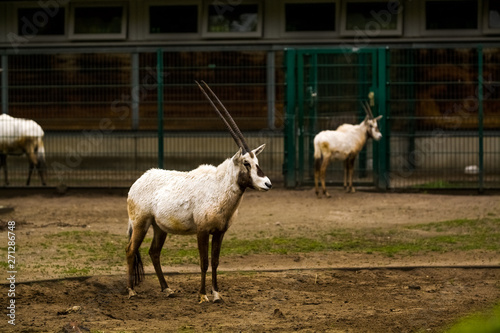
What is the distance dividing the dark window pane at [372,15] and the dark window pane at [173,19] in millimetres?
3225

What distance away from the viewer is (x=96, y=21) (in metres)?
17.0

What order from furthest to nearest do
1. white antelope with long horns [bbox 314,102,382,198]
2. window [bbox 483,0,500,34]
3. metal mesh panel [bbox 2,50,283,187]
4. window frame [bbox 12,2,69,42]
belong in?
window frame [bbox 12,2,69,42]
window [bbox 483,0,500,34]
metal mesh panel [bbox 2,50,283,187]
white antelope with long horns [bbox 314,102,382,198]

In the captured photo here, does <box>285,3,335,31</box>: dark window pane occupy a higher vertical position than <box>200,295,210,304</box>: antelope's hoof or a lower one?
higher

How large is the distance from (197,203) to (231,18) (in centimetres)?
1039

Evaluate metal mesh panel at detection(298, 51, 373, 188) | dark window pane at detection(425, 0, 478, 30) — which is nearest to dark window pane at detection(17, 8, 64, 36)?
metal mesh panel at detection(298, 51, 373, 188)

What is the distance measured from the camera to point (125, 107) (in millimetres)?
16344

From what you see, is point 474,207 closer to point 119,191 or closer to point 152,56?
point 119,191

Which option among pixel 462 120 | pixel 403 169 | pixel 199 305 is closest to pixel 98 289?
pixel 199 305

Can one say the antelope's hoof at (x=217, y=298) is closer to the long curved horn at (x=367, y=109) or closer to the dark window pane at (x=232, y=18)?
the long curved horn at (x=367, y=109)

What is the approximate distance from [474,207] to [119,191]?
245 inches

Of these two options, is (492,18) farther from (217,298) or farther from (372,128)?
(217,298)

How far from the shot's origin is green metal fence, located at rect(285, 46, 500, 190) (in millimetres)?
14680

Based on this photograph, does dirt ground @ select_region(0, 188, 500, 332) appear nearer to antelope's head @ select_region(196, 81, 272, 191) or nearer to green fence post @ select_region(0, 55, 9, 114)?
antelope's head @ select_region(196, 81, 272, 191)

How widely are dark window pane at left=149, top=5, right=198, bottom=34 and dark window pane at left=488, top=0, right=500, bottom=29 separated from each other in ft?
19.8
